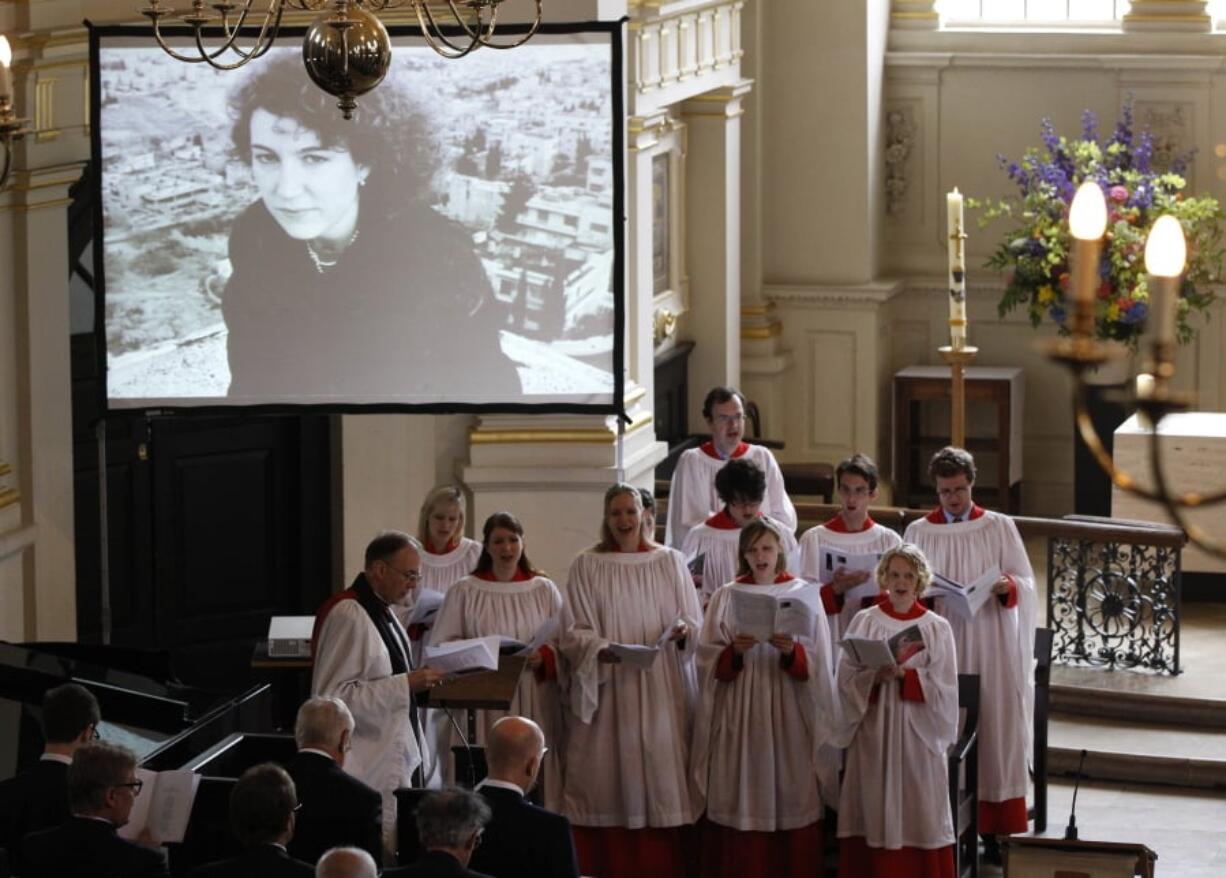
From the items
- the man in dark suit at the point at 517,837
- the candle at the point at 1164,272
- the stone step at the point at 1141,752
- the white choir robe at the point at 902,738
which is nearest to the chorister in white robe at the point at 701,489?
the stone step at the point at 1141,752

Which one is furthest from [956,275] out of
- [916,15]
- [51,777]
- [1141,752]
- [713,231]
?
[51,777]

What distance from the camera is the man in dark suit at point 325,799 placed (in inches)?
260

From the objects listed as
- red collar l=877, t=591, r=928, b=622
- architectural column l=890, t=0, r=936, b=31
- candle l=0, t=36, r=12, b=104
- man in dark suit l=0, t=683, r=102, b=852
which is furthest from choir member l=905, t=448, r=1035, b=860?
architectural column l=890, t=0, r=936, b=31

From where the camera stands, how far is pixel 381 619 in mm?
7953

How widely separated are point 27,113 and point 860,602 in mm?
4167

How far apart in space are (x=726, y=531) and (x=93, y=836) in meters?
4.24

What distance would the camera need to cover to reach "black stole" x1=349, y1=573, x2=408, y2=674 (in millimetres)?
7902

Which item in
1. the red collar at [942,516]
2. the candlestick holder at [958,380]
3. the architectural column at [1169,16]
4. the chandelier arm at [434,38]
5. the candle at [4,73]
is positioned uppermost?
the architectural column at [1169,16]

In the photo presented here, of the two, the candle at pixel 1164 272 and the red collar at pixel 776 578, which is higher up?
the candle at pixel 1164 272

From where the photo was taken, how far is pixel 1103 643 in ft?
37.7

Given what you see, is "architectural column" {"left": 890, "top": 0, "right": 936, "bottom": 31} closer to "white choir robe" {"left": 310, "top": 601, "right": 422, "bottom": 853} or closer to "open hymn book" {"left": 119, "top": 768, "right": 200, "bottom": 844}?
"white choir robe" {"left": 310, "top": 601, "right": 422, "bottom": 853}

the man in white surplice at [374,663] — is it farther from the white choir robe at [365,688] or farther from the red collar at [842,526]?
the red collar at [842,526]

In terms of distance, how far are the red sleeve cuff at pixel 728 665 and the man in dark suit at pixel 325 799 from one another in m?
2.26

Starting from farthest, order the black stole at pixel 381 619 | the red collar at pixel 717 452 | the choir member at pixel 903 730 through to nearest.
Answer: the red collar at pixel 717 452, the choir member at pixel 903 730, the black stole at pixel 381 619
